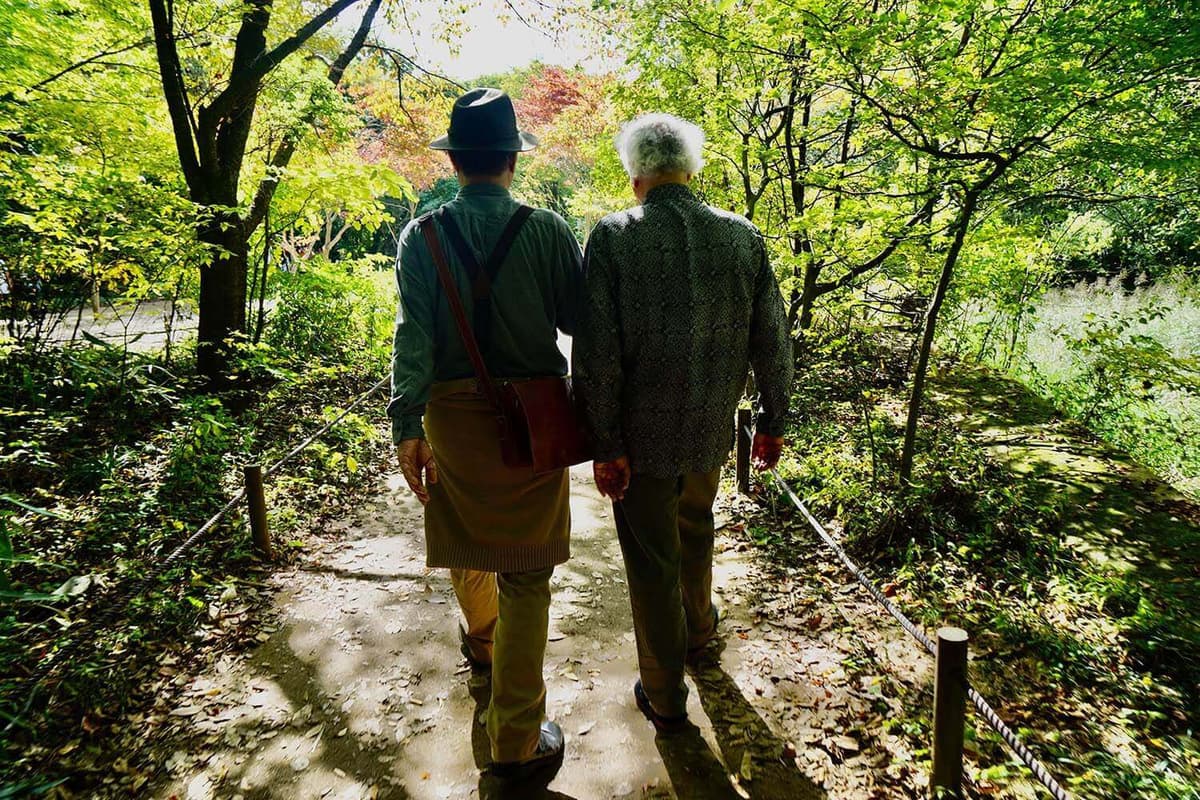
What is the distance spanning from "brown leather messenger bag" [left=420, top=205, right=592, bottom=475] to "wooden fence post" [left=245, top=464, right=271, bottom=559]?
104 inches

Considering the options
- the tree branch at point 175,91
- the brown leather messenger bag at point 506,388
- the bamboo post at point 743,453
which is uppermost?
the tree branch at point 175,91

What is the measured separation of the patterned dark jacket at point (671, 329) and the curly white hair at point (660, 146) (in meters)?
0.09

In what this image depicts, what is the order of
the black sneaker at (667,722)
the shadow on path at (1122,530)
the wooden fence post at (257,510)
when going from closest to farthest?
the black sneaker at (667,722) → the shadow on path at (1122,530) → the wooden fence post at (257,510)

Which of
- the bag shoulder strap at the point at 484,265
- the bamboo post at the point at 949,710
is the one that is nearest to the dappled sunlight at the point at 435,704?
the bamboo post at the point at 949,710

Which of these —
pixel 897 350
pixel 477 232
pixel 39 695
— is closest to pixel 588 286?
pixel 477 232

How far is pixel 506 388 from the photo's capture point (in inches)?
85.8

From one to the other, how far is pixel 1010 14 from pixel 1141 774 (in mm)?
3735

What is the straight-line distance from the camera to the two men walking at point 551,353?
2189 mm

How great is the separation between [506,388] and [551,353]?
0.27m

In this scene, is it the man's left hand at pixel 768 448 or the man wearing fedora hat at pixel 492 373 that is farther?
the man's left hand at pixel 768 448

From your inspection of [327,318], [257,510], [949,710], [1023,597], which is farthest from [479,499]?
[327,318]

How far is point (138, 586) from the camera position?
2.91 metres

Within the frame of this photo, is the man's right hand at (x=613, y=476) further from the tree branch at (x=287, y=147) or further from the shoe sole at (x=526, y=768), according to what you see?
the tree branch at (x=287, y=147)

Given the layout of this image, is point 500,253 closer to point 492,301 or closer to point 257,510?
point 492,301
